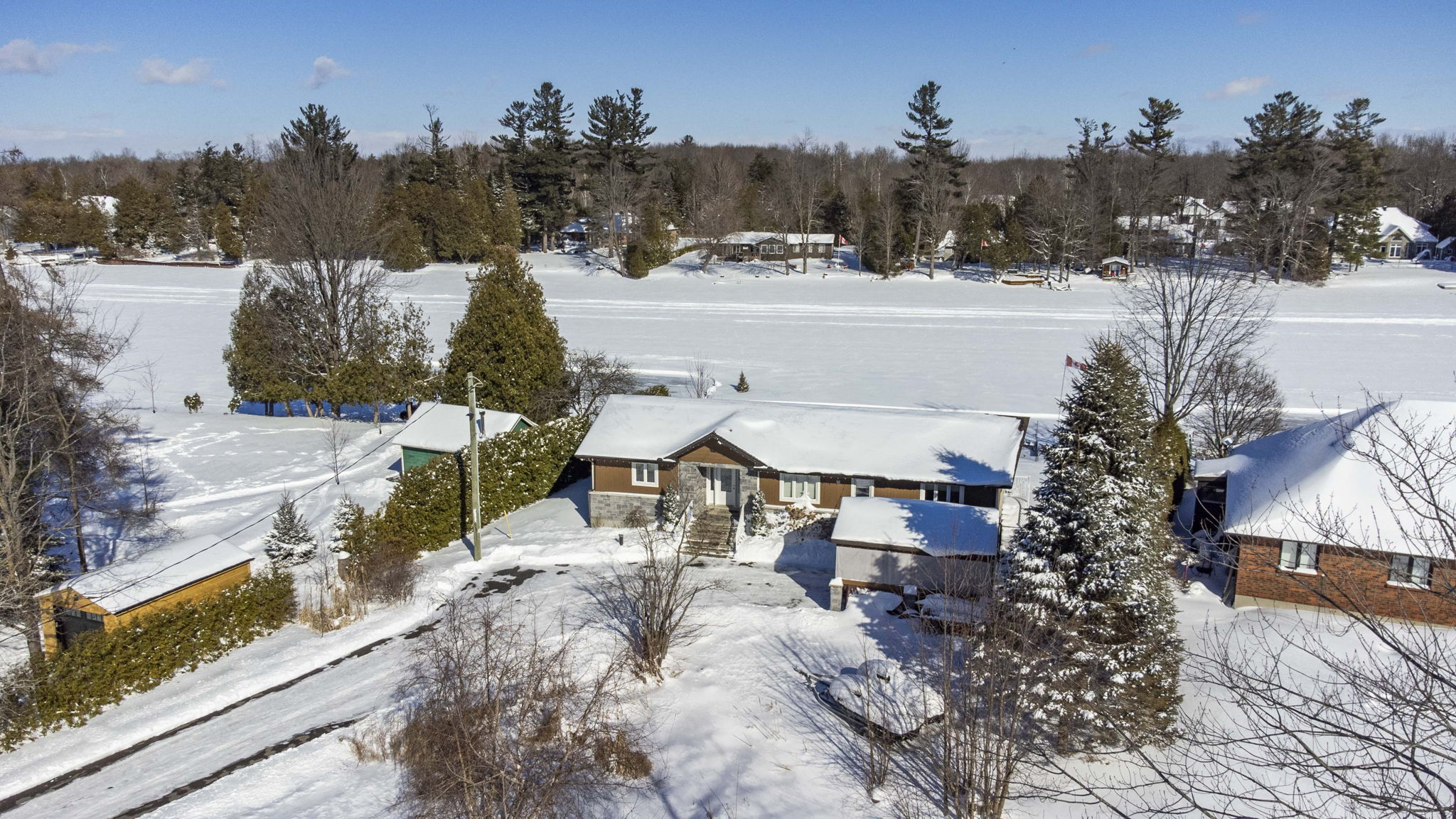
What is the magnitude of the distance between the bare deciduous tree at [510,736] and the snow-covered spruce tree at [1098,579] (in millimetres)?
7609

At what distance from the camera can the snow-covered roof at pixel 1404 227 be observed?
86.4 metres

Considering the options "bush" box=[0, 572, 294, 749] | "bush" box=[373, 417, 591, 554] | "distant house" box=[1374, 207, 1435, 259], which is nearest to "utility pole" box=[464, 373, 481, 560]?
"bush" box=[373, 417, 591, 554]

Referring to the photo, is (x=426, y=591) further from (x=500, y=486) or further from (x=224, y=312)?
(x=224, y=312)

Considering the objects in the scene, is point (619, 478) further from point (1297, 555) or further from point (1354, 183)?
point (1354, 183)

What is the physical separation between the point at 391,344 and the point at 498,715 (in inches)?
1292

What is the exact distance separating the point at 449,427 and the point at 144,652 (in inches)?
549

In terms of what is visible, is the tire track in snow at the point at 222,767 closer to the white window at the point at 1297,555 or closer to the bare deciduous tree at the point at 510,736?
the bare deciduous tree at the point at 510,736

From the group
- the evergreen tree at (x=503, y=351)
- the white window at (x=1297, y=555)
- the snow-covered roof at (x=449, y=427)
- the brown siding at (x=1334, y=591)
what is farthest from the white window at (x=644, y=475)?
the white window at (x=1297, y=555)

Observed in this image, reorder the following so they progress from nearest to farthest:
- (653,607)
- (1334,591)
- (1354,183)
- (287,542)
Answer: (1334,591)
(653,607)
(287,542)
(1354,183)

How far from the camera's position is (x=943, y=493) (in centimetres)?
2539

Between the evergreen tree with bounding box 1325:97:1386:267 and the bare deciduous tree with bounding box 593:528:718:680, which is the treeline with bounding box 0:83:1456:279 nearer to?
the evergreen tree with bounding box 1325:97:1386:267

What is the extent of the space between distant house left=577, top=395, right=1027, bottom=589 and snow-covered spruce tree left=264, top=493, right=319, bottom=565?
27.2 ft

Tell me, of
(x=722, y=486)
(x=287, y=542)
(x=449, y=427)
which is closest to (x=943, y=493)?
(x=722, y=486)

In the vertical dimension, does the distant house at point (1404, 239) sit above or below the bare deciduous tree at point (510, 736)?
above
